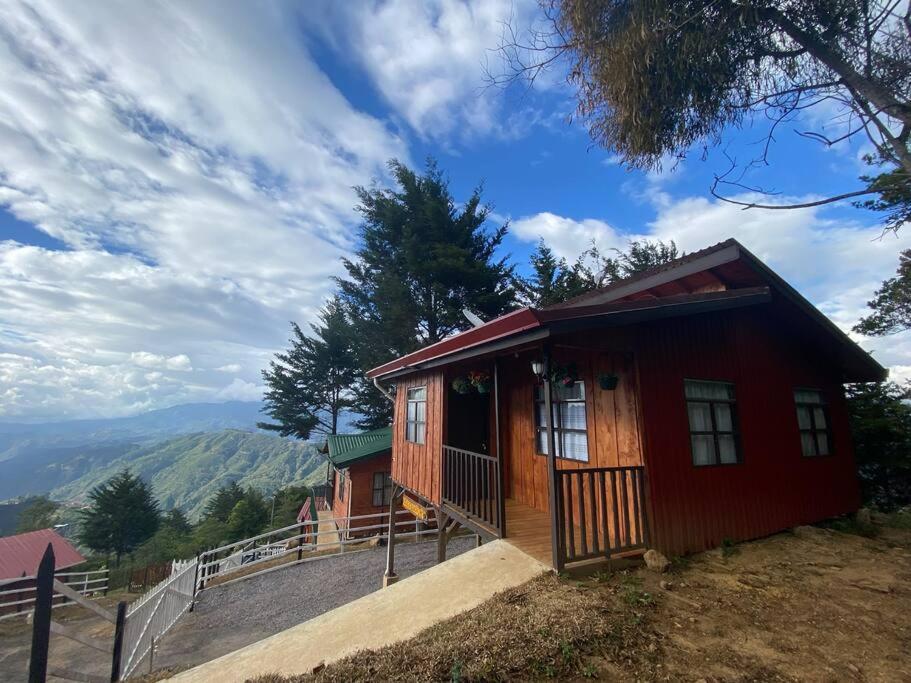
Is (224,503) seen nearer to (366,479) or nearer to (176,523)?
(176,523)

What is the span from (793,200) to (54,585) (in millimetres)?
8168

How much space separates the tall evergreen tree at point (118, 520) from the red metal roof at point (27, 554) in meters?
12.0

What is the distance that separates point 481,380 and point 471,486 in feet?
5.45

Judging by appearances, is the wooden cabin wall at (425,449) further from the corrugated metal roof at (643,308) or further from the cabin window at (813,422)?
the cabin window at (813,422)

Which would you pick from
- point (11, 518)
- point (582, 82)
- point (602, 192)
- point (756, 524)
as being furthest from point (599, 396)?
point (11, 518)

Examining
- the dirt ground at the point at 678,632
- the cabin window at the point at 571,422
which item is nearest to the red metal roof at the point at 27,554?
the cabin window at the point at 571,422

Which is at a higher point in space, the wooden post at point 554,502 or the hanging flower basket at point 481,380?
the hanging flower basket at point 481,380

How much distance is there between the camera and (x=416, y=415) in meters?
8.89

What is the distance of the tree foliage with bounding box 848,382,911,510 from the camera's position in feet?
33.7

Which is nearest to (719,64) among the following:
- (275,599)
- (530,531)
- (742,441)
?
(742,441)

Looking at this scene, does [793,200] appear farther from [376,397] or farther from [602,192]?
[376,397]

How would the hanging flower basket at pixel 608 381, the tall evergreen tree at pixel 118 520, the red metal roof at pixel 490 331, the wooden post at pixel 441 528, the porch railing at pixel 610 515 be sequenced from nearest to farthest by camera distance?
the red metal roof at pixel 490 331 < the porch railing at pixel 610 515 < the hanging flower basket at pixel 608 381 < the wooden post at pixel 441 528 < the tall evergreen tree at pixel 118 520

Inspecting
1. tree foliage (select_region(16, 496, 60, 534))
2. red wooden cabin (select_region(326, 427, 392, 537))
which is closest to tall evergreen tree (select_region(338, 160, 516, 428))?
red wooden cabin (select_region(326, 427, 392, 537))

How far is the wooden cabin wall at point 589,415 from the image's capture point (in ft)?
15.7
